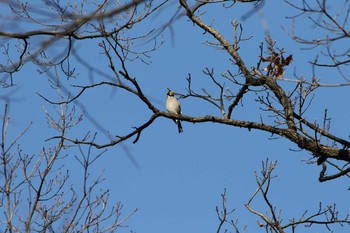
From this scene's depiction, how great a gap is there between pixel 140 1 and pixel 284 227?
381 centimetres

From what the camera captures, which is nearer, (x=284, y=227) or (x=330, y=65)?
(x=330, y=65)

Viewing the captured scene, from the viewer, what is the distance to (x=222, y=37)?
6.08m

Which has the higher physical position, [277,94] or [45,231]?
[277,94]

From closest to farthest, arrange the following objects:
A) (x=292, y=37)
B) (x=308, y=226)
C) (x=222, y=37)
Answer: (x=292, y=37)
(x=308, y=226)
(x=222, y=37)

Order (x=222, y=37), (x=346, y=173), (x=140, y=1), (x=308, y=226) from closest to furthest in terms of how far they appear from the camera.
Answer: (x=140, y=1)
(x=346, y=173)
(x=308, y=226)
(x=222, y=37)

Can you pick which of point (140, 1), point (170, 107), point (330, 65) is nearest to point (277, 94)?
point (330, 65)

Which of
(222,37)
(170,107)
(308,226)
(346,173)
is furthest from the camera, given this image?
(170,107)

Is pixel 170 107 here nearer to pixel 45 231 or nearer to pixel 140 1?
pixel 45 231

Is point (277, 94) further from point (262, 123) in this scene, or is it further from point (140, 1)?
point (140, 1)

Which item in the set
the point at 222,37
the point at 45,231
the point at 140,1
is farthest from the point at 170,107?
the point at 140,1

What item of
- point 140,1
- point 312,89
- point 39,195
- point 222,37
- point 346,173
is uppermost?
point 222,37

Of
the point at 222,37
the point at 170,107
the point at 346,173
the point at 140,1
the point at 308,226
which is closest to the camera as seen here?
the point at 140,1

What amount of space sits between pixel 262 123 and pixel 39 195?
230 cm

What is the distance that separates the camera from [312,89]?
16.7ft
